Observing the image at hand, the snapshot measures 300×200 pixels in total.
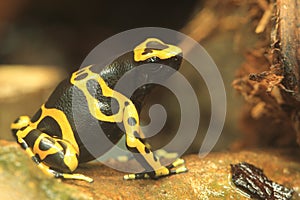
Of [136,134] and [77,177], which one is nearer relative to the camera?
[77,177]

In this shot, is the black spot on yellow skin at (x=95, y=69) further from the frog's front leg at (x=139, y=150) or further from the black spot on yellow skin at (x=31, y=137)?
the black spot on yellow skin at (x=31, y=137)

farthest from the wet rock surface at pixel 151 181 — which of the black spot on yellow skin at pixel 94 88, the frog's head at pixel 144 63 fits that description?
the frog's head at pixel 144 63

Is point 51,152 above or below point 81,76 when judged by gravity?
below

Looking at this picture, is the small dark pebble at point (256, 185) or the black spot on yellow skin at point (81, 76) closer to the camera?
the small dark pebble at point (256, 185)

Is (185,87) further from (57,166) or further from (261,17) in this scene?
(57,166)

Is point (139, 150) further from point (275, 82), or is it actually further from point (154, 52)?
point (275, 82)

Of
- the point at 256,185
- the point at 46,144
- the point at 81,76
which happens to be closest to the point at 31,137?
the point at 46,144

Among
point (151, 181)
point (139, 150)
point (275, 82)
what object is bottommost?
point (151, 181)
